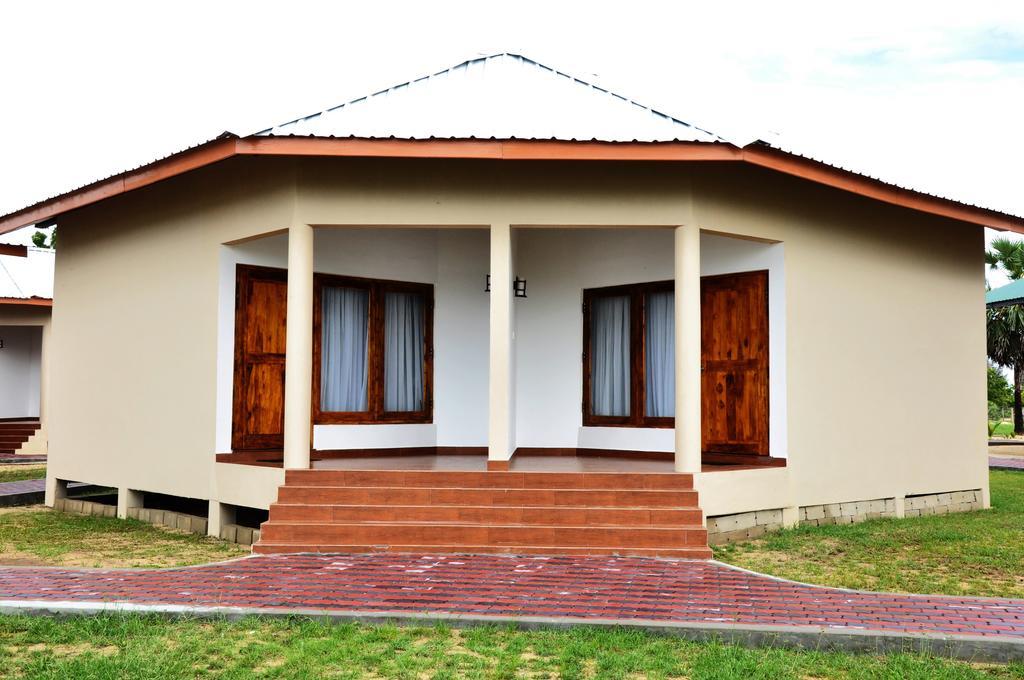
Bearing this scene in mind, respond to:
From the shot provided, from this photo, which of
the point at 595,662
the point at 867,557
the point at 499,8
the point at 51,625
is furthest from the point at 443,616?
the point at 499,8

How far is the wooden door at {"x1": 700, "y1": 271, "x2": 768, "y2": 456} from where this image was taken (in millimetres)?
9758

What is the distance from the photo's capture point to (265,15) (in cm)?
2406

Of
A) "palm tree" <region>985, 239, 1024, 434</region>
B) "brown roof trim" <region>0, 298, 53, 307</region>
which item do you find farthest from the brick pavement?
"palm tree" <region>985, 239, 1024, 434</region>

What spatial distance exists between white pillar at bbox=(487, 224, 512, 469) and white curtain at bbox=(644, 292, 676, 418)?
2928 millimetres

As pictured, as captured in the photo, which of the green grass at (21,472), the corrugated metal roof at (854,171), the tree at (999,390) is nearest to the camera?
the corrugated metal roof at (854,171)

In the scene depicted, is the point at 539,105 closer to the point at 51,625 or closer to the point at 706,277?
the point at 706,277

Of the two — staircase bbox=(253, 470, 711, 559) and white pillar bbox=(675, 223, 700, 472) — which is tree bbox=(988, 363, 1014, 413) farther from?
staircase bbox=(253, 470, 711, 559)

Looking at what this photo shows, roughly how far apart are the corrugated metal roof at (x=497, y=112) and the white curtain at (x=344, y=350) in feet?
8.08

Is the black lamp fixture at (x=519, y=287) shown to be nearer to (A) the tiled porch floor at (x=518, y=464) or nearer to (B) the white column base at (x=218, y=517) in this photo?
(A) the tiled porch floor at (x=518, y=464)

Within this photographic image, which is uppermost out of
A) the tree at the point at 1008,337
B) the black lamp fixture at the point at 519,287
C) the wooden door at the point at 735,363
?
the tree at the point at 1008,337

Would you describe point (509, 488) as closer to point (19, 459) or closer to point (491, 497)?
point (491, 497)

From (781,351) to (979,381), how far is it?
3.85 m

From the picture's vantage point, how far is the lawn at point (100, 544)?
8039 mm

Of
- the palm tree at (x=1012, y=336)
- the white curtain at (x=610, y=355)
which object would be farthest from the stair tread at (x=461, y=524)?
the palm tree at (x=1012, y=336)
